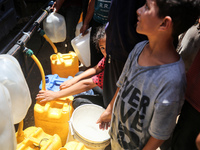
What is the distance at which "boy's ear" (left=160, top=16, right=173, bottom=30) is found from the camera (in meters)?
0.69

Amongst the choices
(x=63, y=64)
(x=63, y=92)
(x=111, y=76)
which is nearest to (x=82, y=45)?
(x=63, y=64)

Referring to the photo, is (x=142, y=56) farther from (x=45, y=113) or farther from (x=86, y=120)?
(x=45, y=113)

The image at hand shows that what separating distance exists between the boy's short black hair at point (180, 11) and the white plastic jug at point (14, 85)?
66 centimetres

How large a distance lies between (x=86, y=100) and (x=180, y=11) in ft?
3.57

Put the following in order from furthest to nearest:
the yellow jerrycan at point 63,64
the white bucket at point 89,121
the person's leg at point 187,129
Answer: the yellow jerrycan at point 63,64 < the white bucket at point 89,121 < the person's leg at point 187,129

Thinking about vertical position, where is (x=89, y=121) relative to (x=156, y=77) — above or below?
below

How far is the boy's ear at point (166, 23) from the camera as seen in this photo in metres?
0.69

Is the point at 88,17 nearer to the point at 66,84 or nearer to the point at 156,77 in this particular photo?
the point at 66,84

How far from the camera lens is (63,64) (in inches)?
82.3

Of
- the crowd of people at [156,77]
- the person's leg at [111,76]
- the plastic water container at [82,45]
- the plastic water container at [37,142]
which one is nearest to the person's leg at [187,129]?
the crowd of people at [156,77]

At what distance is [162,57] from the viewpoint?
0.77 metres

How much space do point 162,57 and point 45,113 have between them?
3.38ft

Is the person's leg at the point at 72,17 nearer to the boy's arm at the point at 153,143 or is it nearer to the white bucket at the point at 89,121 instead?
the white bucket at the point at 89,121

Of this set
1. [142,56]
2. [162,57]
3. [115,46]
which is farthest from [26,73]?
[162,57]
